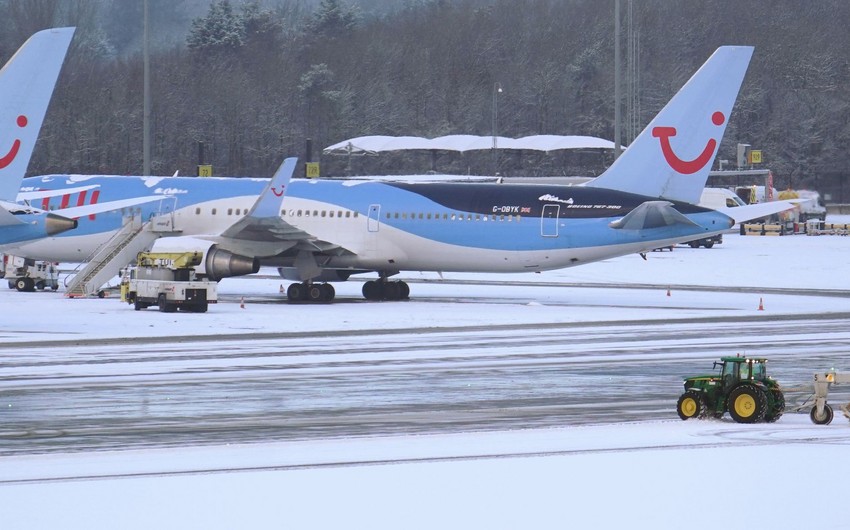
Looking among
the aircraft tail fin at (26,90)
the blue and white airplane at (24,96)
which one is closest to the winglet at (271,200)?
the blue and white airplane at (24,96)

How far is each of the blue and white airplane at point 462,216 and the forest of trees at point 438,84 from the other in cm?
6725

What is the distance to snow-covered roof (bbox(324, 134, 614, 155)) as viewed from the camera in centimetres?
11281

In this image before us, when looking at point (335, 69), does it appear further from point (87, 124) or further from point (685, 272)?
point (685, 272)

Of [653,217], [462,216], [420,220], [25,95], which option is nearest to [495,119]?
[420,220]

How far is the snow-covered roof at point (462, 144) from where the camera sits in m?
113

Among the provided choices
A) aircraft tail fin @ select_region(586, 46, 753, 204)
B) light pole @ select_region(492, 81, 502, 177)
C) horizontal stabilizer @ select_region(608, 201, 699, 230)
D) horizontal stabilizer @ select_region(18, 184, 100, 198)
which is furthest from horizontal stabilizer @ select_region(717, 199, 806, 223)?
light pole @ select_region(492, 81, 502, 177)

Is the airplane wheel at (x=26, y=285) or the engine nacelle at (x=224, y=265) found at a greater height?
the engine nacelle at (x=224, y=265)

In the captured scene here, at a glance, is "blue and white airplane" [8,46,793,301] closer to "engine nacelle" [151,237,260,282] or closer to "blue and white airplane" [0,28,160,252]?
"engine nacelle" [151,237,260,282]

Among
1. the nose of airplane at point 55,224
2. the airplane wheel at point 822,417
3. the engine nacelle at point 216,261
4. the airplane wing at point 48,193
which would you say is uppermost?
the airplane wing at point 48,193

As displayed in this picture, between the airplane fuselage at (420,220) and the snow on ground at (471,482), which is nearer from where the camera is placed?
the snow on ground at (471,482)

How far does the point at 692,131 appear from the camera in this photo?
42719 millimetres

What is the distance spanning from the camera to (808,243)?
7900 centimetres

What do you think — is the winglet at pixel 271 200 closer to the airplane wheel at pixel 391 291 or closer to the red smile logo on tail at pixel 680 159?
the airplane wheel at pixel 391 291

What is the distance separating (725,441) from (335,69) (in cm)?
12682
